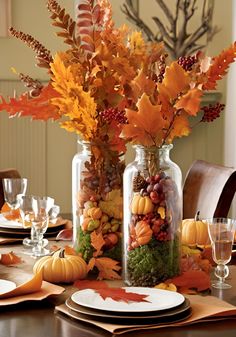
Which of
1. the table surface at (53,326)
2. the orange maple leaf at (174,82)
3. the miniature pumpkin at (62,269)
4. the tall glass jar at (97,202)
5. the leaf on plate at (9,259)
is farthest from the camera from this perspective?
the leaf on plate at (9,259)

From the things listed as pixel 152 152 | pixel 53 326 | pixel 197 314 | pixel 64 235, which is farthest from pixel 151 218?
pixel 64 235

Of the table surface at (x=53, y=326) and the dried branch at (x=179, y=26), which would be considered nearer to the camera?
the table surface at (x=53, y=326)

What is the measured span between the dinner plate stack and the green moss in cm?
13

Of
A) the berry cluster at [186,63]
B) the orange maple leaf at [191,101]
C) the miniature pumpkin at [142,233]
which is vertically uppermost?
the berry cluster at [186,63]

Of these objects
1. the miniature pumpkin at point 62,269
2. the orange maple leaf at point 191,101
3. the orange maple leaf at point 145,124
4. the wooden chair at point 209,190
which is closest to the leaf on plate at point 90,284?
the miniature pumpkin at point 62,269

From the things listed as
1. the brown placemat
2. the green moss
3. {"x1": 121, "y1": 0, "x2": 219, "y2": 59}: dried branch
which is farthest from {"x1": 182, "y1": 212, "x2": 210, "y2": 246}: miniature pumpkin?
{"x1": 121, "y1": 0, "x2": 219, "y2": 59}: dried branch

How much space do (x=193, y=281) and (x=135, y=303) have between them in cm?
24

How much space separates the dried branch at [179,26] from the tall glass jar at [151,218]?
10.7ft

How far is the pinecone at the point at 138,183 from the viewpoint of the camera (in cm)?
180

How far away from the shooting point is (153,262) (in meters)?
1.79

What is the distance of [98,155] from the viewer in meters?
1.97

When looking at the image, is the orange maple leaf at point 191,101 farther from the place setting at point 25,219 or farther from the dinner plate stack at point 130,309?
the place setting at point 25,219

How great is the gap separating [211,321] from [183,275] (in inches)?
10.6

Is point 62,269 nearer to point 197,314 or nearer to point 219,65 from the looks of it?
point 197,314
